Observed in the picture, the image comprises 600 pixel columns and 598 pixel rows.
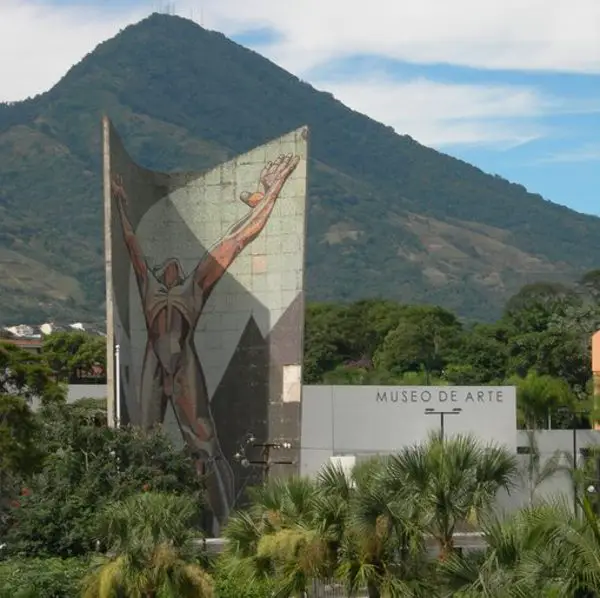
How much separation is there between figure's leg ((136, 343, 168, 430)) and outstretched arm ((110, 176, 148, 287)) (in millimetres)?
1822

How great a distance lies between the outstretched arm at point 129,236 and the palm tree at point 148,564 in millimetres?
16369

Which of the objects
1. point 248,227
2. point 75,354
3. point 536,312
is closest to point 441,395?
point 248,227

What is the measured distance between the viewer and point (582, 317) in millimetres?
80062

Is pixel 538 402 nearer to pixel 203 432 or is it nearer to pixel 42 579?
pixel 203 432

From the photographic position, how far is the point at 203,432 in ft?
130

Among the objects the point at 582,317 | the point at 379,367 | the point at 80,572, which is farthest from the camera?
the point at 379,367

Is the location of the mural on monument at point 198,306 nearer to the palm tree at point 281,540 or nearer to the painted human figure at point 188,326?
the painted human figure at point 188,326

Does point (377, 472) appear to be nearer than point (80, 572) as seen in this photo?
Yes

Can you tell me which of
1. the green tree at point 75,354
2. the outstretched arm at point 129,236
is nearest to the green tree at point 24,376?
the outstretched arm at point 129,236

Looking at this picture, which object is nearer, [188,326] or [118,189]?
[118,189]

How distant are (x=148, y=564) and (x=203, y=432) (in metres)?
17.5

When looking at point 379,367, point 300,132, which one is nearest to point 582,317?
point 379,367

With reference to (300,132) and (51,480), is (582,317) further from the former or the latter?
(51,480)

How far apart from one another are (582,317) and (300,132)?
1719 inches
